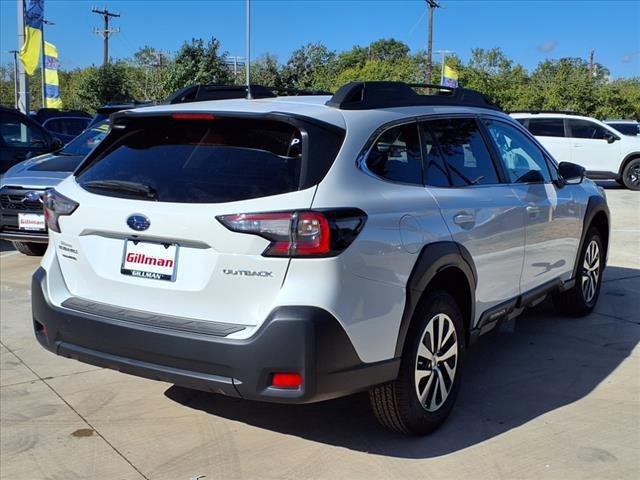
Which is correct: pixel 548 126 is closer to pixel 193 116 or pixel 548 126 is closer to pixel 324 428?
pixel 324 428

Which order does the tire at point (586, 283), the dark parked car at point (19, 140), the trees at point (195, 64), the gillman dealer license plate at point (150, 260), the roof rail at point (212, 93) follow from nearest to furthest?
the gillman dealer license plate at point (150, 260), the roof rail at point (212, 93), the tire at point (586, 283), the dark parked car at point (19, 140), the trees at point (195, 64)

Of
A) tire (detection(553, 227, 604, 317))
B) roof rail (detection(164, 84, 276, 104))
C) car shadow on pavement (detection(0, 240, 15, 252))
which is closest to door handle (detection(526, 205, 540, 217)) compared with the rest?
tire (detection(553, 227, 604, 317))

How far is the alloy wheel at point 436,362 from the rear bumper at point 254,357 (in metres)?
0.32

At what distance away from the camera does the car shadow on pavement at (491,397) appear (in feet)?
12.3

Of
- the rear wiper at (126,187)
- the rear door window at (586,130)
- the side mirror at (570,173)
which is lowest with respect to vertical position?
the rear wiper at (126,187)

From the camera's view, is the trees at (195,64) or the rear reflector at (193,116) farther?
the trees at (195,64)

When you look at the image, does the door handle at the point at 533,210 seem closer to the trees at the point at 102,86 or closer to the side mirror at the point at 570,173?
the side mirror at the point at 570,173

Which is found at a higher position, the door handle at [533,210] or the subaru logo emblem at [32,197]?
the door handle at [533,210]

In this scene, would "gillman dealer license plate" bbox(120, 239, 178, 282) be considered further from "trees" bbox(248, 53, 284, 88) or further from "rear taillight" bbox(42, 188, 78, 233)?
"trees" bbox(248, 53, 284, 88)

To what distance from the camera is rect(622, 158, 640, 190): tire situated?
17922 mm

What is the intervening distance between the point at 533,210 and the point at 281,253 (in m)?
2.38

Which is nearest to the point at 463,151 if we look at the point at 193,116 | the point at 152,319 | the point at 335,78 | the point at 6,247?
the point at 193,116

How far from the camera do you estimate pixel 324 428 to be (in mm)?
3859

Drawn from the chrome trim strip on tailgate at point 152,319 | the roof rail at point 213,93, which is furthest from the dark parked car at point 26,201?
the chrome trim strip on tailgate at point 152,319
